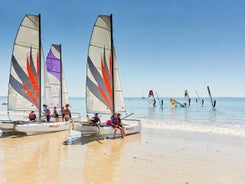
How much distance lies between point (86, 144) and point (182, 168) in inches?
201

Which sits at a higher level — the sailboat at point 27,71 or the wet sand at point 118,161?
the sailboat at point 27,71

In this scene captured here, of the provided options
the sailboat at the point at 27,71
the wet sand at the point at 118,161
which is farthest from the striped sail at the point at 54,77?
the wet sand at the point at 118,161

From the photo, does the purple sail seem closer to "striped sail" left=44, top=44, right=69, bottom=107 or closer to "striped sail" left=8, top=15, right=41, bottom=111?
"striped sail" left=44, top=44, right=69, bottom=107

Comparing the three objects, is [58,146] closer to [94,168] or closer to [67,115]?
[94,168]

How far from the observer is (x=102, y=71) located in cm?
1464

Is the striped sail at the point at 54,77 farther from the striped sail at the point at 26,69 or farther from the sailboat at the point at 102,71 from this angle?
the sailboat at the point at 102,71

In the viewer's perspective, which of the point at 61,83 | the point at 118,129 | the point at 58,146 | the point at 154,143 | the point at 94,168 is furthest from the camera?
the point at 61,83

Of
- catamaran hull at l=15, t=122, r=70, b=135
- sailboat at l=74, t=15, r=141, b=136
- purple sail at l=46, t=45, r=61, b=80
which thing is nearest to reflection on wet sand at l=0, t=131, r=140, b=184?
catamaran hull at l=15, t=122, r=70, b=135

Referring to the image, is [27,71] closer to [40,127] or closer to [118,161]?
[40,127]

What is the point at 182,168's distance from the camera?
7793 millimetres

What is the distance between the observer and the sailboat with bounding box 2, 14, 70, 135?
14523 millimetres

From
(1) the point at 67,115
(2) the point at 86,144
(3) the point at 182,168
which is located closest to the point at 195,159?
(3) the point at 182,168

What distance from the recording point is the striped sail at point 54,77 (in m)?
22.8

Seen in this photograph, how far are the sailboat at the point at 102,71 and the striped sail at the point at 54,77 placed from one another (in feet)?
30.3
